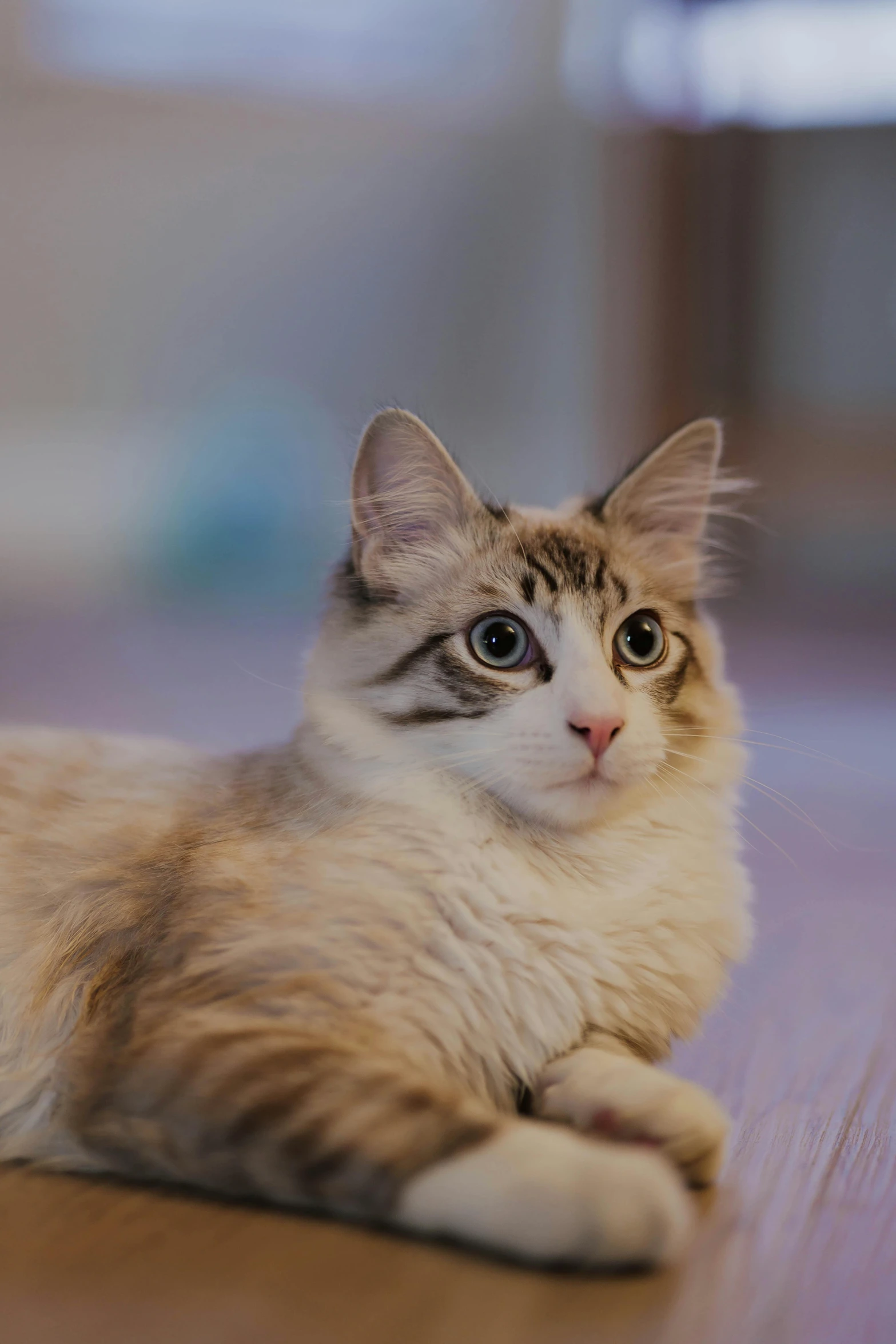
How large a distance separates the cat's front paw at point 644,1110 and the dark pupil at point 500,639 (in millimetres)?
372

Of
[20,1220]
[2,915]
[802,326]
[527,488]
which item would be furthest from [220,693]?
[802,326]

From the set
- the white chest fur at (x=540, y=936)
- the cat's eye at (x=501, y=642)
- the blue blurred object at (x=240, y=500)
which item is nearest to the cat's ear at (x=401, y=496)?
the cat's eye at (x=501, y=642)

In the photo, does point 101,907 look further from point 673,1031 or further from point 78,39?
point 78,39

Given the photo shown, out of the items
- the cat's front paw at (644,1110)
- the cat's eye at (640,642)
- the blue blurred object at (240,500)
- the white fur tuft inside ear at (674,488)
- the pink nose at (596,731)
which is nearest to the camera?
the cat's front paw at (644,1110)

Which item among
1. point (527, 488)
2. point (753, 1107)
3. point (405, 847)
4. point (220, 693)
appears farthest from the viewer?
point (527, 488)

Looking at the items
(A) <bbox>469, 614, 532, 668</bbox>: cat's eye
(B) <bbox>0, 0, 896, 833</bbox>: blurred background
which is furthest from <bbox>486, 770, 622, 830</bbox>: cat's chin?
(B) <bbox>0, 0, 896, 833</bbox>: blurred background

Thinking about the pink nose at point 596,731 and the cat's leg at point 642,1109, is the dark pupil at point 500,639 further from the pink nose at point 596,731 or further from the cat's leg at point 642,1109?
the cat's leg at point 642,1109

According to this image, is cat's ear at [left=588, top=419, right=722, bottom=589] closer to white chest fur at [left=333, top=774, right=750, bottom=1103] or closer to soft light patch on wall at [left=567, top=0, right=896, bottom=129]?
white chest fur at [left=333, top=774, right=750, bottom=1103]

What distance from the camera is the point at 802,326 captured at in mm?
4680

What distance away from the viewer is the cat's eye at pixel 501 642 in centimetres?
114

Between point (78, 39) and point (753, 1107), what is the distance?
416 cm

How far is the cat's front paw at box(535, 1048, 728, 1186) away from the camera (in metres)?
0.94

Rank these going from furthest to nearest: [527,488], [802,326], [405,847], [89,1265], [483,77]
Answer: [802,326] < [483,77] < [527,488] < [405,847] < [89,1265]

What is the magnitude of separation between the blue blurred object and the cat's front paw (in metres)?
3.37
